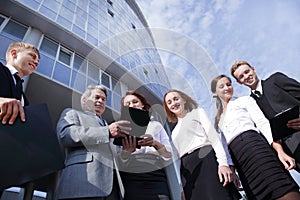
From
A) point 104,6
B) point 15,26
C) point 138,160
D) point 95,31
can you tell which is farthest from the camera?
point 104,6

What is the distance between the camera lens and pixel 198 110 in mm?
2078

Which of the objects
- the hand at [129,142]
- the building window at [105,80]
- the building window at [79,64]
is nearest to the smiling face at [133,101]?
the hand at [129,142]

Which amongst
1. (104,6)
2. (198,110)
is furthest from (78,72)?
(104,6)

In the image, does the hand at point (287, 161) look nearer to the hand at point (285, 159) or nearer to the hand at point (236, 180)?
the hand at point (285, 159)

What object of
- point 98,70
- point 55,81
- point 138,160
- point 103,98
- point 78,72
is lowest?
point 138,160

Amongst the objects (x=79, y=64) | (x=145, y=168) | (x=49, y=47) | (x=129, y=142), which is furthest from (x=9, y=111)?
(x=79, y=64)

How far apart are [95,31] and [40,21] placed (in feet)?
8.65

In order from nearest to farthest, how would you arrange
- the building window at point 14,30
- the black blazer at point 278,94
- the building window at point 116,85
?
1. the black blazer at point 278,94
2. the building window at point 14,30
3. the building window at point 116,85

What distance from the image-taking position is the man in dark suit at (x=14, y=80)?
1194mm

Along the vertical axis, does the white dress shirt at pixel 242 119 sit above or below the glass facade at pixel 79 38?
below

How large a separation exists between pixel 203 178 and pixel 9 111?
1397 mm

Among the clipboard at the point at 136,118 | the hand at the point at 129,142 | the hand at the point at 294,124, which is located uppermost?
the clipboard at the point at 136,118

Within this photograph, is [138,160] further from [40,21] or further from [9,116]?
[40,21]

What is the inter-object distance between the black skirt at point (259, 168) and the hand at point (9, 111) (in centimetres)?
157
